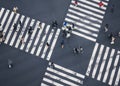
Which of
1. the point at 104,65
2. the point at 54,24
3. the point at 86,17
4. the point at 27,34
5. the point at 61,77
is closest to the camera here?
the point at 61,77

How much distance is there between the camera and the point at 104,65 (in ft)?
149

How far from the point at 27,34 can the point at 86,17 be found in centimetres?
767

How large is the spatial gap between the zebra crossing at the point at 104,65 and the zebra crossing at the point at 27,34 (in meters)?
5.09

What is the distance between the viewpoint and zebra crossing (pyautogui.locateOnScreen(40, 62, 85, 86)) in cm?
4388

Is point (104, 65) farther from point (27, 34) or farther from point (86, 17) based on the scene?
point (27, 34)

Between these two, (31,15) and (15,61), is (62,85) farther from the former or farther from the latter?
(31,15)

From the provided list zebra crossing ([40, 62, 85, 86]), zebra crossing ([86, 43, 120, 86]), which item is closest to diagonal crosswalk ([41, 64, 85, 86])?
zebra crossing ([40, 62, 85, 86])

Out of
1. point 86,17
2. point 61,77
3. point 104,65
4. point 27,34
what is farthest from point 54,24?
point 104,65

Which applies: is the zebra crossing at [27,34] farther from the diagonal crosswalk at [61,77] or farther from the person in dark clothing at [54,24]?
the diagonal crosswalk at [61,77]

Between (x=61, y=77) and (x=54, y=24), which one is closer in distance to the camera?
(x=61, y=77)

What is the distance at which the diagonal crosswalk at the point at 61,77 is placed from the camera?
43.9m

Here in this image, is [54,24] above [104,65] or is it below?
above

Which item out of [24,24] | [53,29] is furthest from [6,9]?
[53,29]

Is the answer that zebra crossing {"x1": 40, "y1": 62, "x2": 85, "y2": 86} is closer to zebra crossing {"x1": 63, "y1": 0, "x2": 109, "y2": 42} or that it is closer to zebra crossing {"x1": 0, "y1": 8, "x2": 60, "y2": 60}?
zebra crossing {"x1": 0, "y1": 8, "x2": 60, "y2": 60}
